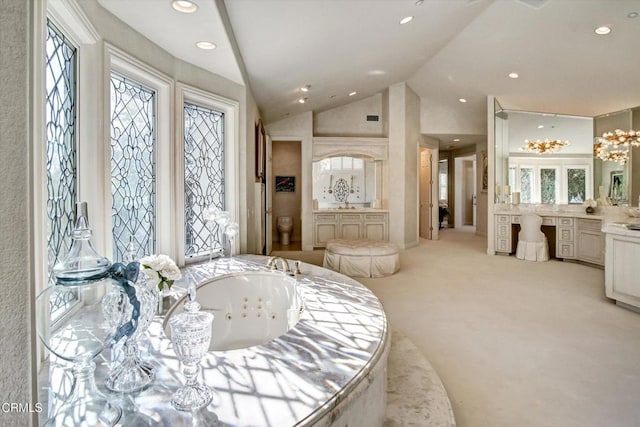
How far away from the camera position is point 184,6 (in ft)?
6.46

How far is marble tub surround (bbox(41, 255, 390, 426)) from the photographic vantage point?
3.40 ft

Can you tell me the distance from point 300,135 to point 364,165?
1.99 m

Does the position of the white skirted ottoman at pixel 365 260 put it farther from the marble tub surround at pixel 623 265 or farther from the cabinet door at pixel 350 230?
the marble tub surround at pixel 623 265

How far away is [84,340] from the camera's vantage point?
3.35 feet

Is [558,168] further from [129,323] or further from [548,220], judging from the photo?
[129,323]

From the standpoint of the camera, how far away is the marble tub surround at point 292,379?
1.04m

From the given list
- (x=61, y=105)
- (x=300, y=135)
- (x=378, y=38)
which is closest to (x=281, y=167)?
(x=300, y=135)

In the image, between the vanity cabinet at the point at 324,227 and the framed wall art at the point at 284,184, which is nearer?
the vanity cabinet at the point at 324,227

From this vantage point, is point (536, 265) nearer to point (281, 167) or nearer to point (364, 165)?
point (364, 165)

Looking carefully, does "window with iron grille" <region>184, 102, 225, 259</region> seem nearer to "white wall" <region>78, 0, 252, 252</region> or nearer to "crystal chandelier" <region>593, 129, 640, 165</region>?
"white wall" <region>78, 0, 252, 252</region>

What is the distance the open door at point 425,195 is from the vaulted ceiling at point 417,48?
70.6 inches

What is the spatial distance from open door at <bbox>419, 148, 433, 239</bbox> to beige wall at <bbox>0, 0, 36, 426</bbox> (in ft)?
29.3

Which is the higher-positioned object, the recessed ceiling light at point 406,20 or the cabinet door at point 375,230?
the recessed ceiling light at point 406,20

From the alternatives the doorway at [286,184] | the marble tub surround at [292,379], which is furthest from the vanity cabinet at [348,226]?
the marble tub surround at [292,379]
